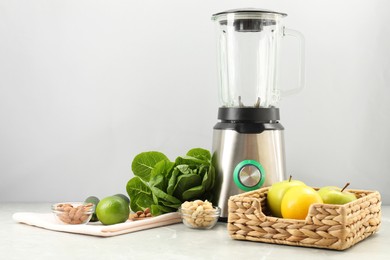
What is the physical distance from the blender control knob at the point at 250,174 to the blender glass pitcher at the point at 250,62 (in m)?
0.20

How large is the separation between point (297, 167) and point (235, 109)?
0.44 meters

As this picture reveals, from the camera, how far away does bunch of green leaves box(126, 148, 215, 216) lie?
1783 millimetres

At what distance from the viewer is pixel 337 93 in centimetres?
211

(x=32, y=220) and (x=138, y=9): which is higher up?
(x=138, y=9)

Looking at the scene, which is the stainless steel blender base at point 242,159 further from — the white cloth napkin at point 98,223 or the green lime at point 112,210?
the green lime at point 112,210

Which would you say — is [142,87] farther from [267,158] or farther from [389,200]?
[389,200]

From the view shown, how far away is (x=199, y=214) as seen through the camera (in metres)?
1.69

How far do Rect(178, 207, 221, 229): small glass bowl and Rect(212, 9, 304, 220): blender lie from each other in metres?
0.08

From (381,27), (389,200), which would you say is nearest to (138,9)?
(381,27)

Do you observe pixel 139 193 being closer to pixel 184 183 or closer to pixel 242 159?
pixel 184 183

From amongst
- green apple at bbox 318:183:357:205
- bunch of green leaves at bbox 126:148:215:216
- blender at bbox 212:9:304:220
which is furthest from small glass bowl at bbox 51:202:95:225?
green apple at bbox 318:183:357:205

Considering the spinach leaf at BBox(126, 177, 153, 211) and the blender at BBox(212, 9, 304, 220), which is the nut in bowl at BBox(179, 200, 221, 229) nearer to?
the blender at BBox(212, 9, 304, 220)

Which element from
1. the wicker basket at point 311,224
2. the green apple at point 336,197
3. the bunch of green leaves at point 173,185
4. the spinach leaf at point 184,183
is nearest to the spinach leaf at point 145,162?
the bunch of green leaves at point 173,185

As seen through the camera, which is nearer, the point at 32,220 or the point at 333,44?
the point at 32,220
